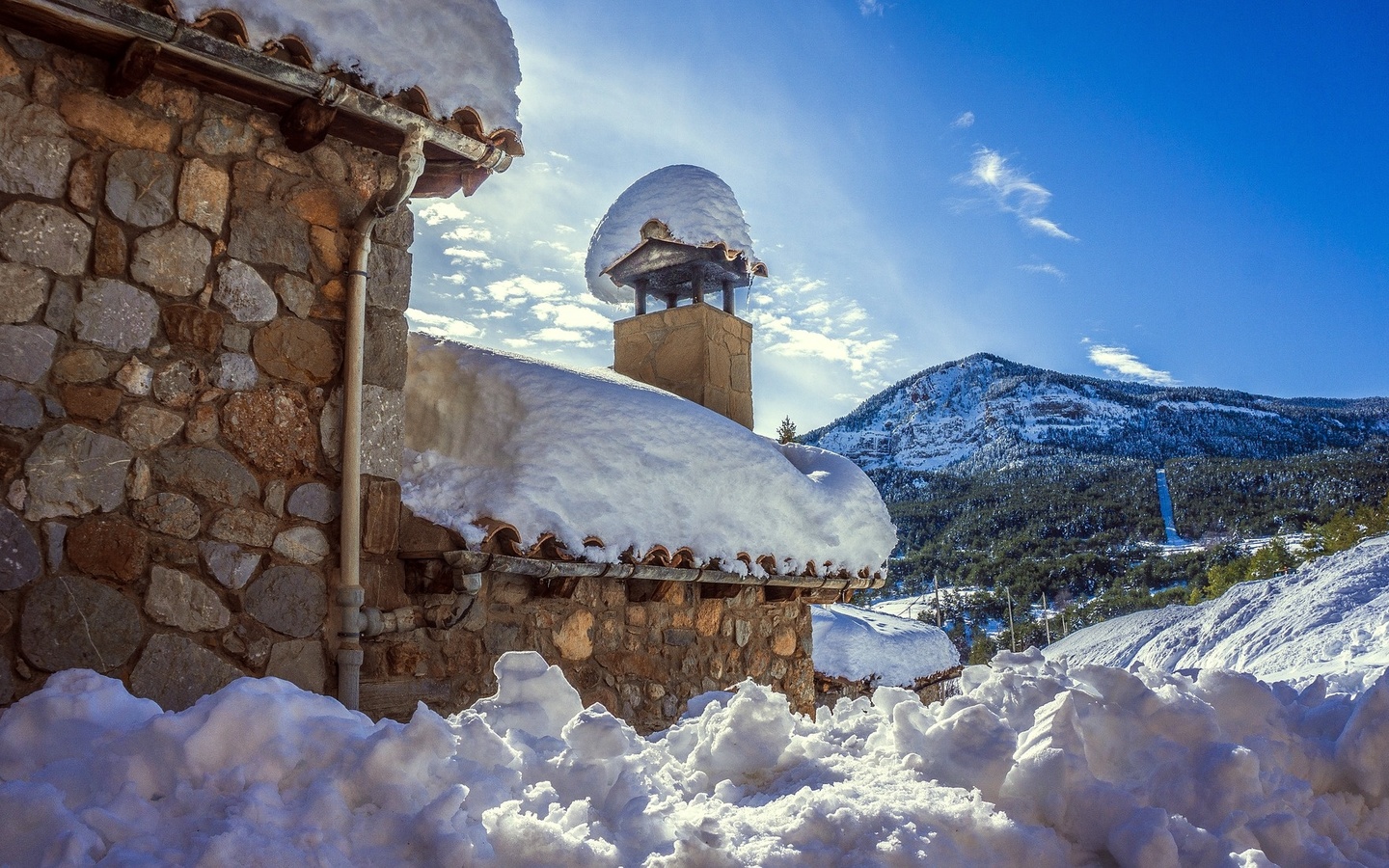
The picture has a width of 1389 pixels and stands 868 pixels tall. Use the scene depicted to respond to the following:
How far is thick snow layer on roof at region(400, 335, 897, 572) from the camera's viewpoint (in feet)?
13.9

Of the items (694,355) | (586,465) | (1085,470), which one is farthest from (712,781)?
(1085,470)

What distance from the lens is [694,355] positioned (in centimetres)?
710

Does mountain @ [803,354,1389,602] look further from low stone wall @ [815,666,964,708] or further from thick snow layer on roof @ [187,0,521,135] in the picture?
thick snow layer on roof @ [187,0,521,135]

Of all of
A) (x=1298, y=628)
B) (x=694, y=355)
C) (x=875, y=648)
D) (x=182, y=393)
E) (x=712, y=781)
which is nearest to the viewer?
(x=712, y=781)

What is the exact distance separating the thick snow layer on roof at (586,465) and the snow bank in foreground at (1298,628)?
67.6 inches

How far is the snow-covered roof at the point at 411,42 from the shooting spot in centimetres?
319

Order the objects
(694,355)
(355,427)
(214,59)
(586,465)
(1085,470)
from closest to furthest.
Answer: (214,59), (355,427), (586,465), (694,355), (1085,470)

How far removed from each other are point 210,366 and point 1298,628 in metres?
6.00

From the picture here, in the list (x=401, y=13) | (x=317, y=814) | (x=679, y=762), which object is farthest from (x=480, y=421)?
(x=317, y=814)

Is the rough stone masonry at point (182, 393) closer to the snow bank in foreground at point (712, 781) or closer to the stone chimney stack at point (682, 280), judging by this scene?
the snow bank in foreground at point (712, 781)

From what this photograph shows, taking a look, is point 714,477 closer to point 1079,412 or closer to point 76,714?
point 76,714

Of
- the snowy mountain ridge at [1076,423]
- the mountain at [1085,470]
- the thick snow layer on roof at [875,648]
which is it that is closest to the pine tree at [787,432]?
the thick snow layer on roof at [875,648]

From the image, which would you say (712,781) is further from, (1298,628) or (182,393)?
(1298,628)

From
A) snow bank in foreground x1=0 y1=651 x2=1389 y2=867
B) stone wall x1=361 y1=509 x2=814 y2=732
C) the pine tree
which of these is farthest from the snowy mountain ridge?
snow bank in foreground x1=0 y1=651 x2=1389 y2=867
